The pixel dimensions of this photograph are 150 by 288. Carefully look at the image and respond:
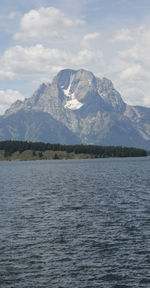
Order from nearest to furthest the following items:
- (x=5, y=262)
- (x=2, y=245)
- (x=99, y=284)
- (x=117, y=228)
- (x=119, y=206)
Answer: (x=99, y=284)
(x=5, y=262)
(x=2, y=245)
(x=117, y=228)
(x=119, y=206)

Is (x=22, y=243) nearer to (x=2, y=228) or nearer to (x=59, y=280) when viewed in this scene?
(x=2, y=228)

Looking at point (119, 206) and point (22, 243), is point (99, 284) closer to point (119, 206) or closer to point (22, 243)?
point (22, 243)

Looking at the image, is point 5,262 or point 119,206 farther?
point 119,206

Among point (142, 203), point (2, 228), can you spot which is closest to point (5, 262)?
point (2, 228)

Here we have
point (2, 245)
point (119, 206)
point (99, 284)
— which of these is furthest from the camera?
point (119, 206)

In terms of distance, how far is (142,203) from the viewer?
67250 millimetres

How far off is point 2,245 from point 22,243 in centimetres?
246

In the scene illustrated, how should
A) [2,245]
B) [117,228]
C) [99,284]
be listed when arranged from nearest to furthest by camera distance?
[99,284] < [2,245] < [117,228]

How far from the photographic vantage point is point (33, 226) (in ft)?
164

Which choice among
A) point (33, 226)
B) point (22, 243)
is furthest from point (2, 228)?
point (22, 243)

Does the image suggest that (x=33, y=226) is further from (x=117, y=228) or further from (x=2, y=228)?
(x=117, y=228)

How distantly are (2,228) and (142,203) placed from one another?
30.4 meters

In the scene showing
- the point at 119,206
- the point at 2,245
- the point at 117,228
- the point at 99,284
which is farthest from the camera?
the point at 119,206

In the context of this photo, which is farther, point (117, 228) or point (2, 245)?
point (117, 228)
